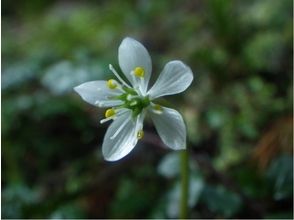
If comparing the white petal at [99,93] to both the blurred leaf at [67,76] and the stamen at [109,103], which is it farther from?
the blurred leaf at [67,76]

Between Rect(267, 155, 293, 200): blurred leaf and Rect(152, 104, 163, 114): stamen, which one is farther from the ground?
Rect(152, 104, 163, 114): stamen

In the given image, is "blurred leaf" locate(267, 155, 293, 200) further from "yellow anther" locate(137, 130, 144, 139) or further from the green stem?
"yellow anther" locate(137, 130, 144, 139)

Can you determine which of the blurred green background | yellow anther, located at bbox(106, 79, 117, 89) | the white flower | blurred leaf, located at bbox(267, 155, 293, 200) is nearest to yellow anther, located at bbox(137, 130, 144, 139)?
the white flower

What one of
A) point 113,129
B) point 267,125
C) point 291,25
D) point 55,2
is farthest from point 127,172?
point 55,2

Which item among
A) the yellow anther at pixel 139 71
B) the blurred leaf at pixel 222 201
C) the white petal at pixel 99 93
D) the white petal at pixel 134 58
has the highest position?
the white petal at pixel 134 58

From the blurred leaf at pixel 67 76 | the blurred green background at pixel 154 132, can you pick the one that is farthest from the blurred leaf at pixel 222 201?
the blurred leaf at pixel 67 76

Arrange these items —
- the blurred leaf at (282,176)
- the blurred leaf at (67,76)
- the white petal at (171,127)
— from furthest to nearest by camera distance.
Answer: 1. the blurred leaf at (67,76)
2. the blurred leaf at (282,176)
3. the white petal at (171,127)
